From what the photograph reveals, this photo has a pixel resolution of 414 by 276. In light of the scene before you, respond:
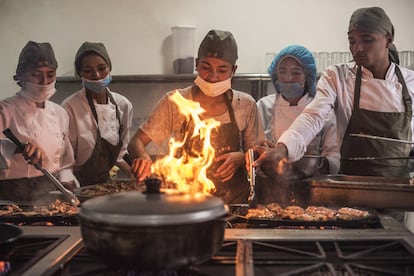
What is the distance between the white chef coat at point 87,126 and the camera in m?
4.09

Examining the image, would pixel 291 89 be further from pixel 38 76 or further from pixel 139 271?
pixel 139 271

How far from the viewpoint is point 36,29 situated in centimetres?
545

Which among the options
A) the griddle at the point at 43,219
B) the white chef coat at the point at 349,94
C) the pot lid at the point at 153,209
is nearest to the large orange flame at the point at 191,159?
the griddle at the point at 43,219

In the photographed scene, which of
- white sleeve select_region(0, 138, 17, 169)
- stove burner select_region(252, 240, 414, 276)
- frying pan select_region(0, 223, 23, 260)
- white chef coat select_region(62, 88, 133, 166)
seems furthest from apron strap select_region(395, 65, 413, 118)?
white sleeve select_region(0, 138, 17, 169)

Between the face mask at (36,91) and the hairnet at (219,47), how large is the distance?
1.41 metres

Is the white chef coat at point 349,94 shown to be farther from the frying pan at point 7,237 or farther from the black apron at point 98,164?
the frying pan at point 7,237

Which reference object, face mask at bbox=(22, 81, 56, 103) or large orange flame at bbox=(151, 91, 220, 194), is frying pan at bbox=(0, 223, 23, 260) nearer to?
large orange flame at bbox=(151, 91, 220, 194)

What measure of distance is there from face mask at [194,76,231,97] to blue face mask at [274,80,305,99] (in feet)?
2.36

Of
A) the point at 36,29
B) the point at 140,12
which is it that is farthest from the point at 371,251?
the point at 36,29

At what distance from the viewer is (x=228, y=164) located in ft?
10.1

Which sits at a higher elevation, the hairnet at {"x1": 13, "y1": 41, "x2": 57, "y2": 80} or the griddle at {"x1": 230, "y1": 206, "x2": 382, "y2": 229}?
the hairnet at {"x1": 13, "y1": 41, "x2": 57, "y2": 80}

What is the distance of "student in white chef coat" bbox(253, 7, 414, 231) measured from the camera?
3.29 m

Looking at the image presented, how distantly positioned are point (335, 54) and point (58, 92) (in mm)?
3228

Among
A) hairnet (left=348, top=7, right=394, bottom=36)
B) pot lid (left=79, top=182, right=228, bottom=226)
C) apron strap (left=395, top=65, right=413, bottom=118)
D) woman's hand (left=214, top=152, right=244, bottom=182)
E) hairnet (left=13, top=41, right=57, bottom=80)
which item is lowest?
Result: woman's hand (left=214, top=152, right=244, bottom=182)
